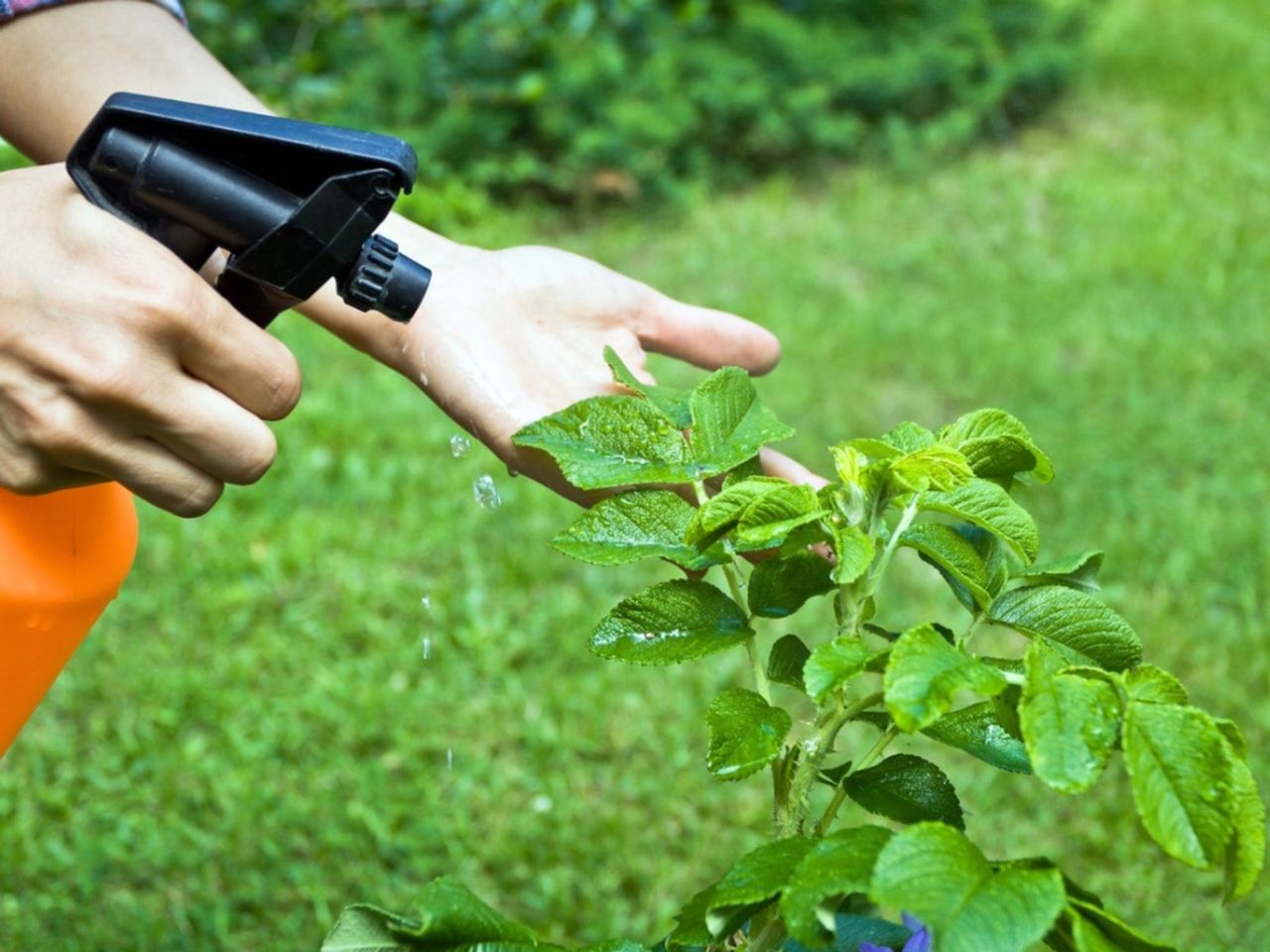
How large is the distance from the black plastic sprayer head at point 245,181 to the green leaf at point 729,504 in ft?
1.27

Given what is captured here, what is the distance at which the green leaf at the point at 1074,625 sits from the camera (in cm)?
98

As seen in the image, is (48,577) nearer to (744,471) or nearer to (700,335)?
(744,471)

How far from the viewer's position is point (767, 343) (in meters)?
1.73

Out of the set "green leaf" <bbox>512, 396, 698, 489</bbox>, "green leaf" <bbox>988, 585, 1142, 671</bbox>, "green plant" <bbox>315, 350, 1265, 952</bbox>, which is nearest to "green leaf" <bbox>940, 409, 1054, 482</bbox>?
"green plant" <bbox>315, 350, 1265, 952</bbox>

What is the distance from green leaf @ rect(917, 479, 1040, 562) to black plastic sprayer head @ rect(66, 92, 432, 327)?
0.51 metres

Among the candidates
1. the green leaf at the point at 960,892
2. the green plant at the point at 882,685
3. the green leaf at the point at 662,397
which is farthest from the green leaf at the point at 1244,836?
the green leaf at the point at 662,397

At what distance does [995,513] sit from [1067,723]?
228 mm

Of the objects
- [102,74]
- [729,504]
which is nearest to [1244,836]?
[729,504]

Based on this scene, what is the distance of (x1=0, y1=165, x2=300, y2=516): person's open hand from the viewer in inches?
43.7

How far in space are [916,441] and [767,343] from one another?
0.67 m

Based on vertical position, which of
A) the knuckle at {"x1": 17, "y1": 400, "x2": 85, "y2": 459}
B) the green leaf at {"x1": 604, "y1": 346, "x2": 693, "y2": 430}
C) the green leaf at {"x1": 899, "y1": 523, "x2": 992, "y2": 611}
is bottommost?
the knuckle at {"x1": 17, "y1": 400, "x2": 85, "y2": 459}

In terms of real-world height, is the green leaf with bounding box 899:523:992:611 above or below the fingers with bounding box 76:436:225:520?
above

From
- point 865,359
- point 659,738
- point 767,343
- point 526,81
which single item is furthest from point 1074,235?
point 767,343

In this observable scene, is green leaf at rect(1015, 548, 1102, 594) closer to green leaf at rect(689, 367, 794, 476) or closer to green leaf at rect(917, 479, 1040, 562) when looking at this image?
green leaf at rect(917, 479, 1040, 562)
